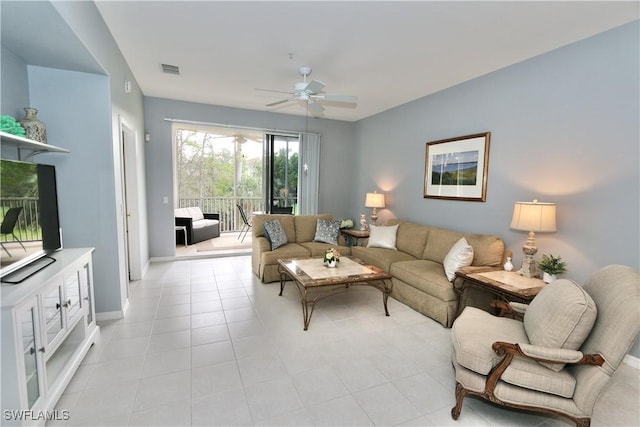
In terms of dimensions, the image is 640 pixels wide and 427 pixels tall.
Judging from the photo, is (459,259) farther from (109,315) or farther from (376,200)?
(109,315)

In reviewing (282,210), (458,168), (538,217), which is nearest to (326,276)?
(538,217)

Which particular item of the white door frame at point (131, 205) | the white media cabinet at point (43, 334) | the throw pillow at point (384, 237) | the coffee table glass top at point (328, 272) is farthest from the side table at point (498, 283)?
the white door frame at point (131, 205)

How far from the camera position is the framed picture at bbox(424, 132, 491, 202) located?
12.2 ft

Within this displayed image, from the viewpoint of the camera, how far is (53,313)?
76.9 inches

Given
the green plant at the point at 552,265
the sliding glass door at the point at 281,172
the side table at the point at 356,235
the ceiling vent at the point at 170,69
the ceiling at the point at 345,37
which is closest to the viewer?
the ceiling at the point at 345,37

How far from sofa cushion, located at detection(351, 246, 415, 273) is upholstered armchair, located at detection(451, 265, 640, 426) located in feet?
6.88

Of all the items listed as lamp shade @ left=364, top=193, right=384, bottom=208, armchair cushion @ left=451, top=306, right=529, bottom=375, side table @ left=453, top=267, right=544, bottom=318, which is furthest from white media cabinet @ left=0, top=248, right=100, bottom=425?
lamp shade @ left=364, top=193, right=384, bottom=208

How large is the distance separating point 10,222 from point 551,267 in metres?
4.14

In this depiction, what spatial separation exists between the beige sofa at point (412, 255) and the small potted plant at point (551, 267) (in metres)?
0.58

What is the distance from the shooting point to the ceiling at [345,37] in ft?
7.72

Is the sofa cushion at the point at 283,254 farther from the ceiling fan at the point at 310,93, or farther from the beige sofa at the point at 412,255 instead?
the ceiling fan at the point at 310,93

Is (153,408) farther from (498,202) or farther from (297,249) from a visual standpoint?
(498,202)

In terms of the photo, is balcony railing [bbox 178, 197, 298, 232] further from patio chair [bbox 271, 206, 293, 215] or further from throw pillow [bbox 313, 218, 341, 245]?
throw pillow [bbox 313, 218, 341, 245]

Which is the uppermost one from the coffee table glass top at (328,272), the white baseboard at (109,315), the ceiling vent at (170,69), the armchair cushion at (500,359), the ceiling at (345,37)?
the ceiling vent at (170,69)
